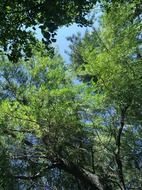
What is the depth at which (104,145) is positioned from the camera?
1438 cm

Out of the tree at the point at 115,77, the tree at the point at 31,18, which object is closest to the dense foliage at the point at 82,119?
the tree at the point at 115,77

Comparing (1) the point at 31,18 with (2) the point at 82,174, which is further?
(2) the point at 82,174

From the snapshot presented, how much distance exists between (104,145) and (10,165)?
2.95 m

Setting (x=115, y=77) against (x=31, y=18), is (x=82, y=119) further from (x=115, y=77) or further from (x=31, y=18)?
(x=31, y=18)

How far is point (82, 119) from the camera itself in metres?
14.2

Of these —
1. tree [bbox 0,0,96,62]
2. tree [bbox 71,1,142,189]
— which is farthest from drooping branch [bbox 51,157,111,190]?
tree [bbox 0,0,96,62]

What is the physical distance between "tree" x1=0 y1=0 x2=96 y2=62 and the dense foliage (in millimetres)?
6267

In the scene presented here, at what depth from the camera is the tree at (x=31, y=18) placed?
617 centimetres

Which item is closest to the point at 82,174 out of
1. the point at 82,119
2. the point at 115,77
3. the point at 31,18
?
the point at 82,119

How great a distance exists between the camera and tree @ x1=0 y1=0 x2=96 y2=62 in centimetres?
617

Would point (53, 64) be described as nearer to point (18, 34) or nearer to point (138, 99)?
point (138, 99)

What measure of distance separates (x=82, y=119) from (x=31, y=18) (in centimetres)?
786

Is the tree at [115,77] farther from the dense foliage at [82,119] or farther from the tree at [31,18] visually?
the tree at [31,18]

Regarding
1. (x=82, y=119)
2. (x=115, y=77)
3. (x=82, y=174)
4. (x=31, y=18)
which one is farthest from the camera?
(x=82, y=174)
